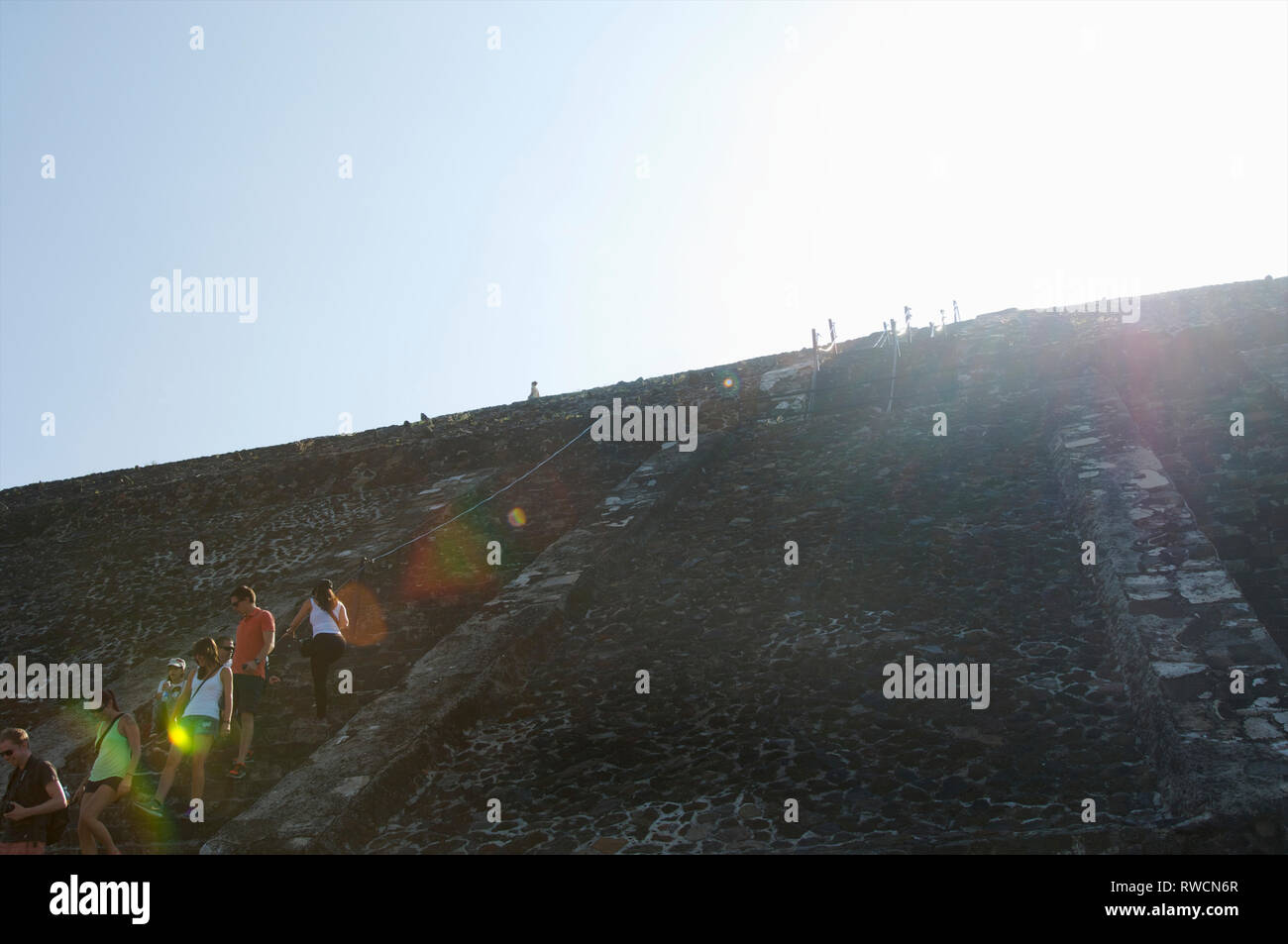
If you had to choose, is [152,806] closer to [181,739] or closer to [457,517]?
[181,739]

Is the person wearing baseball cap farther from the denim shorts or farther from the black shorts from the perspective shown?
the denim shorts

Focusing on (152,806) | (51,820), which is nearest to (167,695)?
(152,806)

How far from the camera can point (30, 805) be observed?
243 inches

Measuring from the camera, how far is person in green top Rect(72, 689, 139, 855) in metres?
6.41

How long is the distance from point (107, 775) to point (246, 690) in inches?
57.6

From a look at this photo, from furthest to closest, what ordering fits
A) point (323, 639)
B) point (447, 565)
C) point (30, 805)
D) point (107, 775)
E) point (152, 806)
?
point (447, 565)
point (323, 639)
point (152, 806)
point (107, 775)
point (30, 805)

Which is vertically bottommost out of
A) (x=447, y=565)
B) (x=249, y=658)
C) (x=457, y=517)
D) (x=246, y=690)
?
(x=246, y=690)

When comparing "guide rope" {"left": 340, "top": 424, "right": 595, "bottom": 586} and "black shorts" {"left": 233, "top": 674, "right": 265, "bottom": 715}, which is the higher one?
"guide rope" {"left": 340, "top": 424, "right": 595, "bottom": 586}
